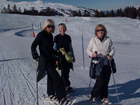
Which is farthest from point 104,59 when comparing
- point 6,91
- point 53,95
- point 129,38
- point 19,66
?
point 129,38

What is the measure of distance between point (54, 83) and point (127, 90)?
103 inches

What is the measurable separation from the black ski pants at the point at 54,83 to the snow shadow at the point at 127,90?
1495 mm

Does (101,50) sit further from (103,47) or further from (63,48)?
(63,48)

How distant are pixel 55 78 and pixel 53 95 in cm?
59

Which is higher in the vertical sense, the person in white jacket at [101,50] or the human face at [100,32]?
the human face at [100,32]

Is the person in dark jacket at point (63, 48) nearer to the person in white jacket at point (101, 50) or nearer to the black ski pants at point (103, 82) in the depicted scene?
the person in white jacket at point (101, 50)

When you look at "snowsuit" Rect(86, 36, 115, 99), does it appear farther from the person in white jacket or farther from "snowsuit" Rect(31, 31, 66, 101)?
"snowsuit" Rect(31, 31, 66, 101)

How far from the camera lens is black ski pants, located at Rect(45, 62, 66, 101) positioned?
355 cm

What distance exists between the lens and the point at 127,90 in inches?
197

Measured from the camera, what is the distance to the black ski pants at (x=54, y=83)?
3.55m

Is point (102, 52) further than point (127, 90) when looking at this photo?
No

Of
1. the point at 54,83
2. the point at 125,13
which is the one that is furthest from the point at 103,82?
the point at 125,13

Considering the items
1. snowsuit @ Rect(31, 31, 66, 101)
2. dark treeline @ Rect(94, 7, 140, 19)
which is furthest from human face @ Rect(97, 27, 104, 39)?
dark treeline @ Rect(94, 7, 140, 19)

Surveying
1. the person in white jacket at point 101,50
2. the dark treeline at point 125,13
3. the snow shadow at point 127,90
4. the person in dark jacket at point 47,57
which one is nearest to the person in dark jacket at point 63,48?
the person in dark jacket at point 47,57
